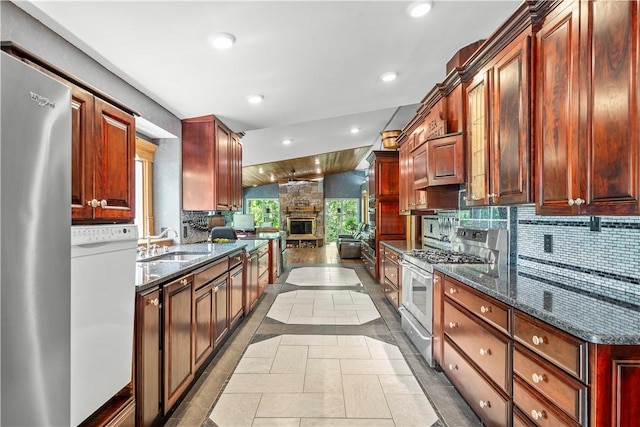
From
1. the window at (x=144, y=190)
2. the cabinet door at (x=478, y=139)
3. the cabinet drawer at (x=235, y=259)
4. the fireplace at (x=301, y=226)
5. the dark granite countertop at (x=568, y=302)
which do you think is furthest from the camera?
the fireplace at (x=301, y=226)

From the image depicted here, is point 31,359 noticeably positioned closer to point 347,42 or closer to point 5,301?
point 5,301

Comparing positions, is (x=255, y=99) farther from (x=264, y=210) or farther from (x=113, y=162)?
(x=264, y=210)

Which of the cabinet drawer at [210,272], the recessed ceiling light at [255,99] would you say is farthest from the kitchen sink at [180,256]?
the recessed ceiling light at [255,99]

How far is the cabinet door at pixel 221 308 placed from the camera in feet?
8.62

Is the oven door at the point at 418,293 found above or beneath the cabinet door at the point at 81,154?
beneath

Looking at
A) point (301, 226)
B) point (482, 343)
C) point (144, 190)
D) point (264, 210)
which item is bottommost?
point (482, 343)

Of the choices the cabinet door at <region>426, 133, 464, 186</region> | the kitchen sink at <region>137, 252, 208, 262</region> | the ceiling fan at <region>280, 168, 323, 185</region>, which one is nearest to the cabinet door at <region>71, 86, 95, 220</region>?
the kitchen sink at <region>137, 252, 208, 262</region>

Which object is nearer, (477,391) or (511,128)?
(477,391)

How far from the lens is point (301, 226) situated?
12.6 m

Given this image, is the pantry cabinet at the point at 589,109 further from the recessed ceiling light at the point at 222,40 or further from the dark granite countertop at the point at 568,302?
the recessed ceiling light at the point at 222,40

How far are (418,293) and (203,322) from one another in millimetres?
1851

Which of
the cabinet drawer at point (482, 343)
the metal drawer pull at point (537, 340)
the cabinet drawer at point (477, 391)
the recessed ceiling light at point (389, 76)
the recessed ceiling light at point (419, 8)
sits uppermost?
the recessed ceiling light at point (389, 76)

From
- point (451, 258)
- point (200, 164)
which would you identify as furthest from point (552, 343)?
point (200, 164)

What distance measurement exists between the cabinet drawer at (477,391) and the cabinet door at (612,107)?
3.41 feet
